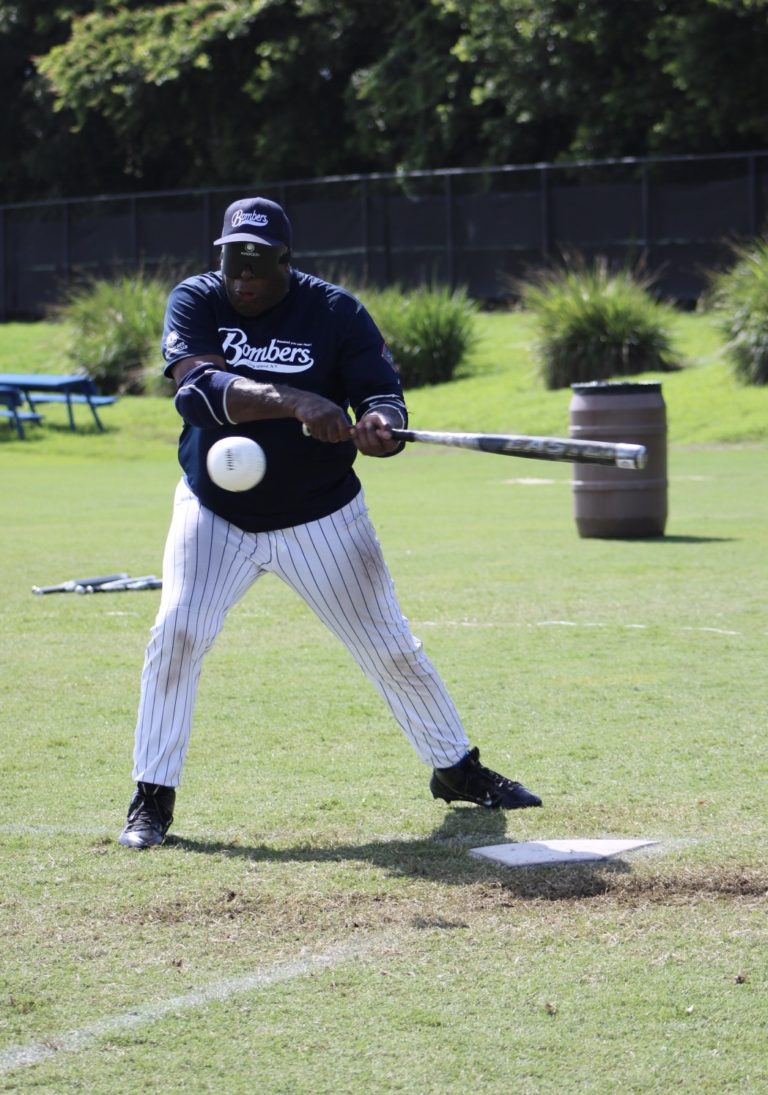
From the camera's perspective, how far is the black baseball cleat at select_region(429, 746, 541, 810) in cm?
610

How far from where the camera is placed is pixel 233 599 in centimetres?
591

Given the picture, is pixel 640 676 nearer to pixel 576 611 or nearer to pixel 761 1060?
pixel 576 611

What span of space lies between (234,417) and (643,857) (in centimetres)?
191

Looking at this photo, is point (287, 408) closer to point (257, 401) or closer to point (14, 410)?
point (257, 401)

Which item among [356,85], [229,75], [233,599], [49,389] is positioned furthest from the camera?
[229,75]

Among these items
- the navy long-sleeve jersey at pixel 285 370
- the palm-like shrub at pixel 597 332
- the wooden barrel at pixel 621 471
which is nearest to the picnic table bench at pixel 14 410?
the palm-like shrub at pixel 597 332

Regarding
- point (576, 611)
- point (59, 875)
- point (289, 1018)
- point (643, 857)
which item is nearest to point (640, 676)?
point (576, 611)

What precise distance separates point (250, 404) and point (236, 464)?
226 mm

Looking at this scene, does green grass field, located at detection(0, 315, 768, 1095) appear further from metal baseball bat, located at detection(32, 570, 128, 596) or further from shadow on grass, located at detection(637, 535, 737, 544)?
shadow on grass, located at detection(637, 535, 737, 544)

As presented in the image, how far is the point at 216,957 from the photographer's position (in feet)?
14.9

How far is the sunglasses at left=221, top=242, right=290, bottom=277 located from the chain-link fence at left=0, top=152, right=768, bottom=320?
27.5 m

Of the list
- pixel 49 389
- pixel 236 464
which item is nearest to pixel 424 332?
pixel 49 389

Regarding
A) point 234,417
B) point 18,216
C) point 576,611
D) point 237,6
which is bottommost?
point 576,611

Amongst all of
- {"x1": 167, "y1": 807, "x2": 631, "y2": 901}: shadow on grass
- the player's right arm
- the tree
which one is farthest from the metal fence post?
the player's right arm
